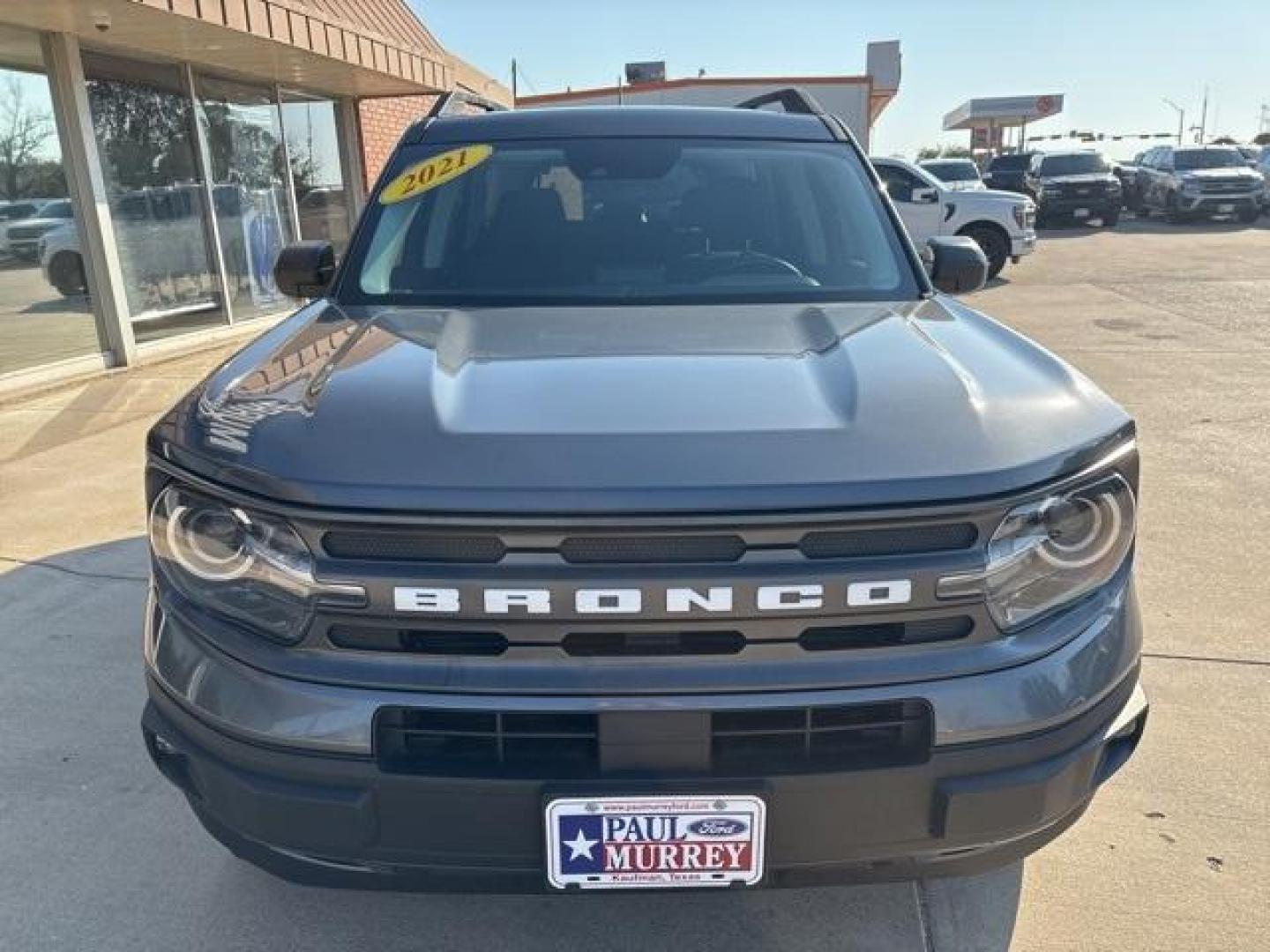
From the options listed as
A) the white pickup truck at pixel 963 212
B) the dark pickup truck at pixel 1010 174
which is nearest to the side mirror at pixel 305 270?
the white pickup truck at pixel 963 212

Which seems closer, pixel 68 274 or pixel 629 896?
pixel 629 896

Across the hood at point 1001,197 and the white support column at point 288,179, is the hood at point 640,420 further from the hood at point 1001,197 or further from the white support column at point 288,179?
the hood at point 1001,197

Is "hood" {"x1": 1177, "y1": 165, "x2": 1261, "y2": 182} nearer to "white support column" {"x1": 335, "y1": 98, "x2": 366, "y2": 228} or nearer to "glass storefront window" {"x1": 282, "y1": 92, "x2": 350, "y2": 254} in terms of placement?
"white support column" {"x1": 335, "y1": 98, "x2": 366, "y2": 228}

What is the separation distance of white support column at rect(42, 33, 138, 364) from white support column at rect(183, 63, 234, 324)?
1.47m

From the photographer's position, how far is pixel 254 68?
10305 millimetres

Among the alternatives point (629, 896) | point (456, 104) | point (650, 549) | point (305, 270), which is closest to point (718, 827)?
point (629, 896)

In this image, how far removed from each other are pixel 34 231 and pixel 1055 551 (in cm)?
855

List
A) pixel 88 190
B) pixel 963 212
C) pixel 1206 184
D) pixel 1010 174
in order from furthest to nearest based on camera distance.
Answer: pixel 1010 174 → pixel 1206 184 → pixel 963 212 → pixel 88 190

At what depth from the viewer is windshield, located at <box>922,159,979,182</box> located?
23594 millimetres

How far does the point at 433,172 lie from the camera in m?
3.23

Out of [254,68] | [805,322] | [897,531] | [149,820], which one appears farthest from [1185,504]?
[254,68]

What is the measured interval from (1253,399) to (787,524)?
6975 millimetres

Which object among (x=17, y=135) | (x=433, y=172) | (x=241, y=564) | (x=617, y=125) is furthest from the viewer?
(x=17, y=135)

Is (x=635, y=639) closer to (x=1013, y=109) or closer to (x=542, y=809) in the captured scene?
(x=542, y=809)
